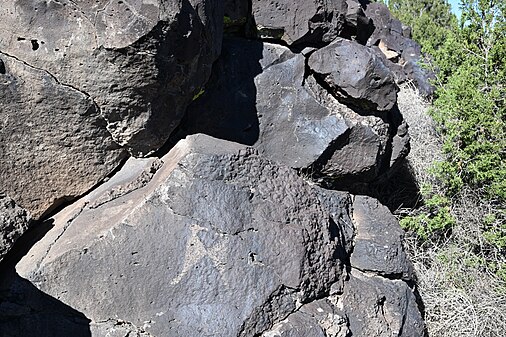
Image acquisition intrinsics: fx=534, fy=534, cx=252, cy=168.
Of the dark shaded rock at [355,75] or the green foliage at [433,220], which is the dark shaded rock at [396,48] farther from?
the dark shaded rock at [355,75]

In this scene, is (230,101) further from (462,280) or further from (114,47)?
(462,280)

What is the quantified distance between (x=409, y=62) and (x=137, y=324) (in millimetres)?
5976

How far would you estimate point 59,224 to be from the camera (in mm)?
2611

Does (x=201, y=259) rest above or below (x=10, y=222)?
below

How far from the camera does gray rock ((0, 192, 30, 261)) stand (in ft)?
7.70

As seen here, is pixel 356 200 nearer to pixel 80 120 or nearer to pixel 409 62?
pixel 80 120

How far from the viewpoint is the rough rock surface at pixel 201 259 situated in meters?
2.24

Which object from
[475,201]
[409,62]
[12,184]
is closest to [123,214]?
[12,184]

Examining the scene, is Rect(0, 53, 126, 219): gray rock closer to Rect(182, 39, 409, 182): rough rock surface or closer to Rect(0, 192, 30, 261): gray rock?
Rect(0, 192, 30, 261): gray rock

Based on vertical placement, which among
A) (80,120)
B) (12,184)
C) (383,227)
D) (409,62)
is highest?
(80,120)

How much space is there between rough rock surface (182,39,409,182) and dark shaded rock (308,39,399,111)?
10 cm

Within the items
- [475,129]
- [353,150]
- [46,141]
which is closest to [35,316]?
[46,141]

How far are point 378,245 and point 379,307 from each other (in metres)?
0.39

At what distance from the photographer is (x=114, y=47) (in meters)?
2.40
